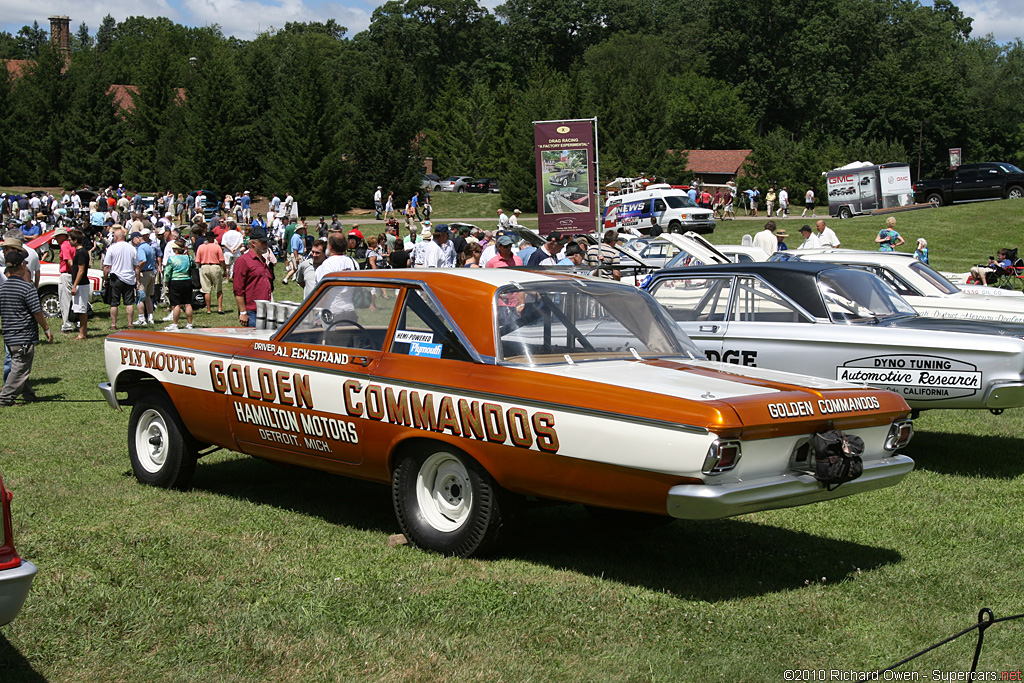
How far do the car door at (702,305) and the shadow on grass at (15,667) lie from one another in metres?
6.28

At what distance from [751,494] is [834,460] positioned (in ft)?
1.90

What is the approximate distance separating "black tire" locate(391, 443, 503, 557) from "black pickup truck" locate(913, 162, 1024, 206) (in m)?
42.9

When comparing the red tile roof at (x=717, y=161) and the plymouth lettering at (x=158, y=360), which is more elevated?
the red tile roof at (x=717, y=161)

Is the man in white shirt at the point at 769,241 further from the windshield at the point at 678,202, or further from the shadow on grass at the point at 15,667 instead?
the windshield at the point at 678,202

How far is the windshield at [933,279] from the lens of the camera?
12570mm

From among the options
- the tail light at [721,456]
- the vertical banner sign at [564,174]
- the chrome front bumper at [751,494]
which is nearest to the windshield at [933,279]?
the chrome front bumper at [751,494]

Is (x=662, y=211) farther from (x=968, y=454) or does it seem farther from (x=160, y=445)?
(x=160, y=445)

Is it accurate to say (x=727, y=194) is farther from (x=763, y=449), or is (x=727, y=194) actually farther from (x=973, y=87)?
A: (x=763, y=449)

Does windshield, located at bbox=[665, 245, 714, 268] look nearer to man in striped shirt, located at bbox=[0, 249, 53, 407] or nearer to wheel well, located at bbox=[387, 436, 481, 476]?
man in striped shirt, located at bbox=[0, 249, 53, 407]

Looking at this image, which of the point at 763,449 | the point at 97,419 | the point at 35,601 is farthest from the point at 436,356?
the point at 97,419

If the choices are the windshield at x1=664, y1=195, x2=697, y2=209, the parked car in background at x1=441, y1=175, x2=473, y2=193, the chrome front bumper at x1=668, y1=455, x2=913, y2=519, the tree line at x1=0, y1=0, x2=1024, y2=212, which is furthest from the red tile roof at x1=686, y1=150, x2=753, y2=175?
the chrome front bumper at x1=668, y1=455, x2=913, y2=519

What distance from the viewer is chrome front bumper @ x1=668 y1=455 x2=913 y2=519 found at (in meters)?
4.75

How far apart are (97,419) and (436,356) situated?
607cm

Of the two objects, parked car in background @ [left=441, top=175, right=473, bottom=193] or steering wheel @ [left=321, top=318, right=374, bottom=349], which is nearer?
steering wheel @ [left=321, top=318, right=374, bottom=349]
